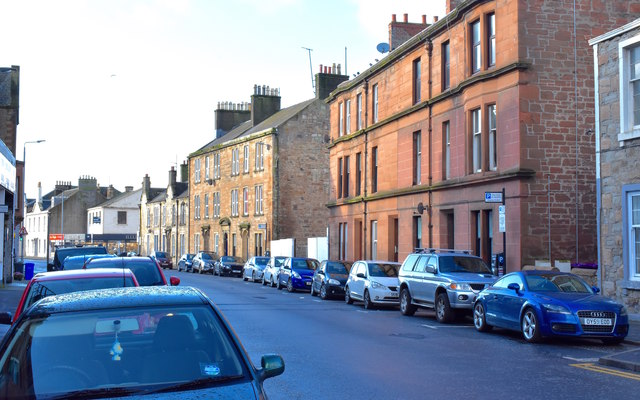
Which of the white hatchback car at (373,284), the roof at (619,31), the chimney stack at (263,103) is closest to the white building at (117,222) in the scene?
the chimney stack at (263,103)

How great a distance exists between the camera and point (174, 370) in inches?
186

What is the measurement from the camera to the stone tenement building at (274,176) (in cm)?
5578

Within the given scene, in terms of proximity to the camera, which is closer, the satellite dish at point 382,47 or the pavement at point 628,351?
the pavement at point 628,351

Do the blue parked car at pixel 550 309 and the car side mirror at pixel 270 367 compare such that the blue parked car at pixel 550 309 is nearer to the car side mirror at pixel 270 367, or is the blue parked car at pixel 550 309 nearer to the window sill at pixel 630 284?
the window sill at pixel 630 284

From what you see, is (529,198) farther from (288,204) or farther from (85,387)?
(288,204)

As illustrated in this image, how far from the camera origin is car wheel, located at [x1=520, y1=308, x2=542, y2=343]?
14.8 metres

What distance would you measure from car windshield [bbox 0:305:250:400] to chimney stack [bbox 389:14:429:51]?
35400mm

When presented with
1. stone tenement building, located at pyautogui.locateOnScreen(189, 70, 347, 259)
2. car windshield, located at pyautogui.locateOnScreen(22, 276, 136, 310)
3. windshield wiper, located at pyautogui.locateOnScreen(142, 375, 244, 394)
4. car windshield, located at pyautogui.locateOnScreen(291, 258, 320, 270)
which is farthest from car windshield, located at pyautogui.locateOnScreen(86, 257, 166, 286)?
stone tenement building, located at pyautogui.locateOnScreen(189, 70, 347, 259)

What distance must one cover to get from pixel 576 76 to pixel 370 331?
525 inches

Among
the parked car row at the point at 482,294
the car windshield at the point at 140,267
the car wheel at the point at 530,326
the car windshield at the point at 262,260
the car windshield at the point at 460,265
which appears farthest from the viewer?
the car windshield at the point at 262,260

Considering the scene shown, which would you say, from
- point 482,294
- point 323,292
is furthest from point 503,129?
point 482,294

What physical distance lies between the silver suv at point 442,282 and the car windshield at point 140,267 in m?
7.66

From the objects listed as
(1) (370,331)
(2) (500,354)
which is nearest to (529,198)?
(1) (370,331)

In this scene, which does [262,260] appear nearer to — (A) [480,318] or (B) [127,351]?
(A) [480,318]
